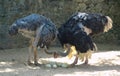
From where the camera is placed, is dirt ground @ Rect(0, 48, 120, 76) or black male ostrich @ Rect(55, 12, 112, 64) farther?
black male ostrich @ Rect(55, 12, 112, 64)

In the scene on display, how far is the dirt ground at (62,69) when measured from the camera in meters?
7.78

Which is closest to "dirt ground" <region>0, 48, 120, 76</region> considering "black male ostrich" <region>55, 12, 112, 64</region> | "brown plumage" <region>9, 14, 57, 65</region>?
"black male ostrich" <region>55, 12, 112, 64</region>

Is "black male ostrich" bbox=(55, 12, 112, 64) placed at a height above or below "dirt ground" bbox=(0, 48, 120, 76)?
above

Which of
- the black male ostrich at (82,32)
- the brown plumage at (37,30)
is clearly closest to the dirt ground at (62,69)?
the black male ostrich at (82,32)

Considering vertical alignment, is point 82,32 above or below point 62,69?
above

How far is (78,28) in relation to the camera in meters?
8.33

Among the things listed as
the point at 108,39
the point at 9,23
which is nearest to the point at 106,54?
the point at 108,39

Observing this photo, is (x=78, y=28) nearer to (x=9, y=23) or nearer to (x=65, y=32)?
(x=65, y=32)

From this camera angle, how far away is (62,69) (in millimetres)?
8266

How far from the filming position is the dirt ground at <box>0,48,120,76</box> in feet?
25.5

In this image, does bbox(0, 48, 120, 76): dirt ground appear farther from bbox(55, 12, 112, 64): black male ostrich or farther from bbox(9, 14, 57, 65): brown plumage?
bbox(9, 14, 57, 65): brown plumage

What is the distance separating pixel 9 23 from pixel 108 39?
3064 millimetres

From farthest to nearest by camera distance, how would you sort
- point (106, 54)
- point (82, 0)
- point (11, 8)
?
point (82, 0)
point (11, 8)
point (106, 54)

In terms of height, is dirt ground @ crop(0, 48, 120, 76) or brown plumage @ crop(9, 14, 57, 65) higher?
brown plumage @ crop(9, 14, 57, 65)
